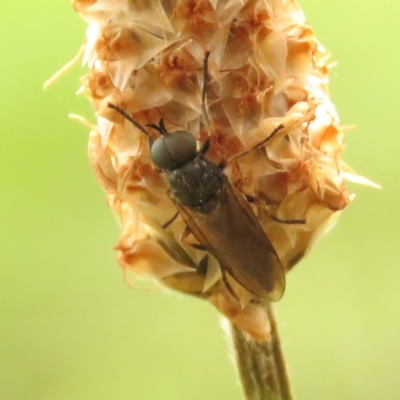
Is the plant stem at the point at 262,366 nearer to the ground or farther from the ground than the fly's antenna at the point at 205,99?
nearer to the ground

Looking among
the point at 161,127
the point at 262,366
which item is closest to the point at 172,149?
the point at 161,127

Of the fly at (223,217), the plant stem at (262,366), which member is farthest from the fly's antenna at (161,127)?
the plant stem at (262,366)

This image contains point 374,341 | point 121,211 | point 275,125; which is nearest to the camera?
point 275,125

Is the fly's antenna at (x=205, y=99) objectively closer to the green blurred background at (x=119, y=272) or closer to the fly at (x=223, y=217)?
the fly at (x=223, y=217)

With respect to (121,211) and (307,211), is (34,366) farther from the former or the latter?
(307,211)

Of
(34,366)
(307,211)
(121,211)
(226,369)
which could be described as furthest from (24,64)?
(307,211)

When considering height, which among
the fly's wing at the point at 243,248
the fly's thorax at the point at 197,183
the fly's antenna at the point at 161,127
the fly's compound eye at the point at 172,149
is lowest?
the fly's wing at the point at 243,248
